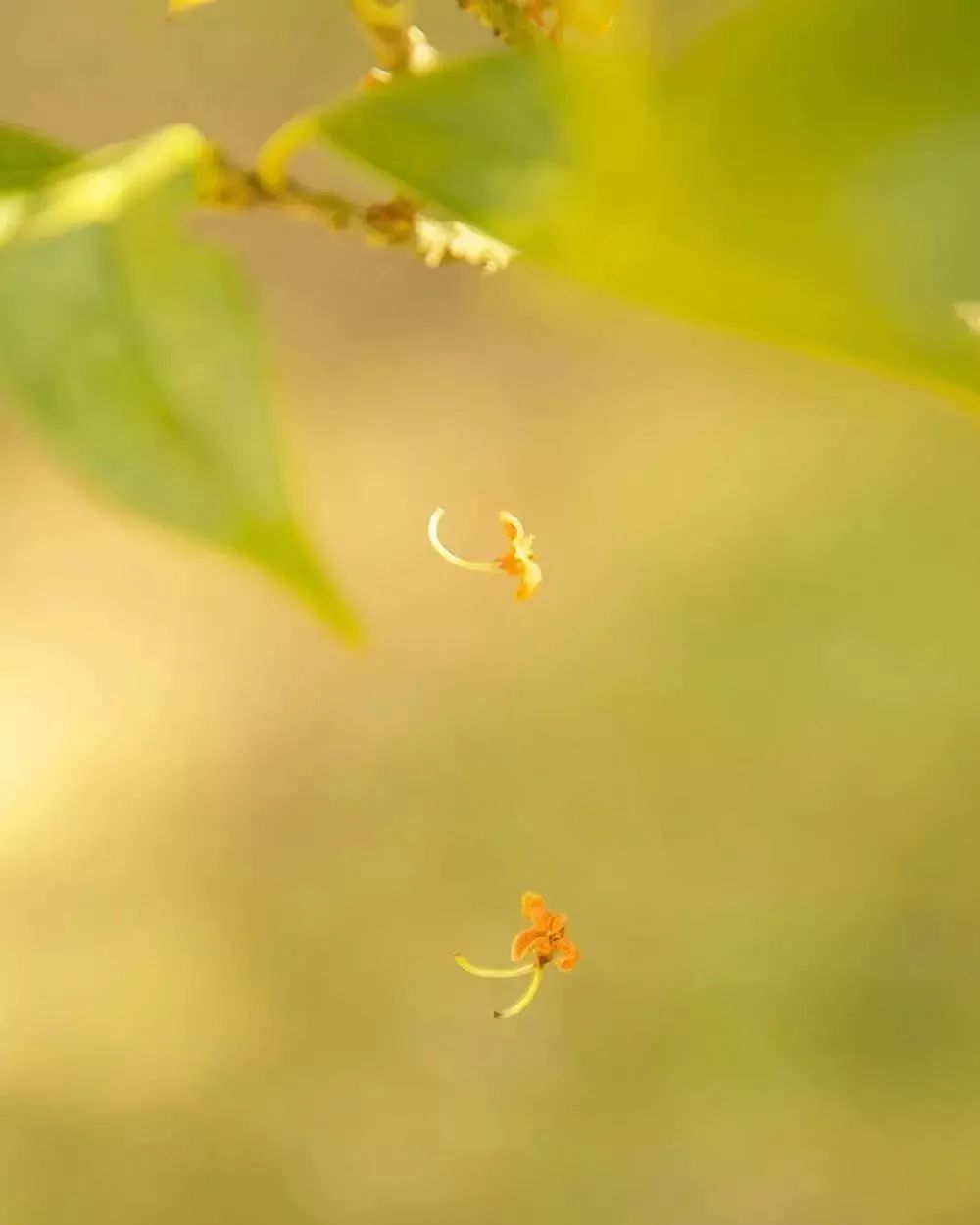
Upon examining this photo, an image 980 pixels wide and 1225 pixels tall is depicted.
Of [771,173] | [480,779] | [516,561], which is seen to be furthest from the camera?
[480,779]

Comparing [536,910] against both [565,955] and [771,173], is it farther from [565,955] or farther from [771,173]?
[771,173]

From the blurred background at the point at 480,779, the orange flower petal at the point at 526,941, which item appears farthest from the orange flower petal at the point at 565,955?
the blurred background at the point at 480,779

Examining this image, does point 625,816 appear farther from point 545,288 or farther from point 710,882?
point 545,288

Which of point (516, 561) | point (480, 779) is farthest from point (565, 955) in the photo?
point (480, 779)

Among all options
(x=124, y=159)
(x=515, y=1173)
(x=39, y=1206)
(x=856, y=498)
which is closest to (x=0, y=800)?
(x=39, y=1206)

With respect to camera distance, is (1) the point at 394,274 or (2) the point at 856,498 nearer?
(2) the point at 856,498

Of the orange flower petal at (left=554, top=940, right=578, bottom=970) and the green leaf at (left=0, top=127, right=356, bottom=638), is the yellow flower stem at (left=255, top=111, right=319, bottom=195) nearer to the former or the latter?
the green leaf at (left=0, top=127, right=356, bottom=638)
